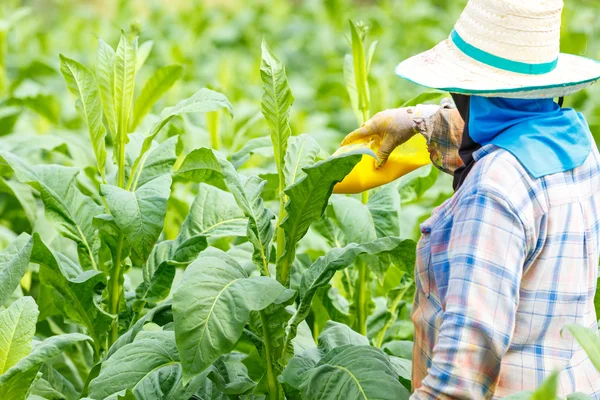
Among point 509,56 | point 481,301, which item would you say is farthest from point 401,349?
point 509,56

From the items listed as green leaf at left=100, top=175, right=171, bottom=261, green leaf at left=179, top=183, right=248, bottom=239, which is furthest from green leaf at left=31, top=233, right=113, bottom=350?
green leaf at left=179, top=183, right=248, bottom=239

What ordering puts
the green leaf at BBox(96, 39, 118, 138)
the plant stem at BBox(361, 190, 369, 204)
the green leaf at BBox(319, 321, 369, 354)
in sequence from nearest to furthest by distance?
the green leaf at BBox(319, 321, 369, 354) < the green leaf at BBox(96, 39, 118, 138) < the plant stem at BBox(361, 190, 369, 204)

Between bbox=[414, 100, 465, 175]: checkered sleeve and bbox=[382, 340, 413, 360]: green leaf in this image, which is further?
bbox=[382, 340, 413, 360]: green leaf

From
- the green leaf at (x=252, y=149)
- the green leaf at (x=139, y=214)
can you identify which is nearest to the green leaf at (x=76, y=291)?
the green leaf at (x=139, y=214)

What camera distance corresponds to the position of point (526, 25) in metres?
1.77

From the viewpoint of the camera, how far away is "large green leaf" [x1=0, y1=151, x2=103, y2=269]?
2.52 metres

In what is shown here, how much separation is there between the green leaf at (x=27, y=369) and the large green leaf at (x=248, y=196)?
457mm

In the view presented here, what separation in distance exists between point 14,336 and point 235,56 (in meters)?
5.04

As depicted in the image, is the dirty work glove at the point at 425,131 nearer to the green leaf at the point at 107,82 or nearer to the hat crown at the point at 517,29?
the hat crown at the point at 517,29

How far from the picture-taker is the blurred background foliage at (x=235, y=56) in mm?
4023

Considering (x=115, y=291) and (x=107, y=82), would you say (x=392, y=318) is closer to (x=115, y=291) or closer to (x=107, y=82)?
(x=115, y=291)

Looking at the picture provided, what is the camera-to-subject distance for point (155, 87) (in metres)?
Result: 2.79

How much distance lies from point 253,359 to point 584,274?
3.64 feet

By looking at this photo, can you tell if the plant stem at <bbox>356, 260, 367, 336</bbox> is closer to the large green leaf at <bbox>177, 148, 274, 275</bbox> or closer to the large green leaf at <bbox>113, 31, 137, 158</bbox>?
the large green leaf at <bbox>177, 148, 274, 275</bbox>
